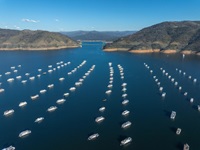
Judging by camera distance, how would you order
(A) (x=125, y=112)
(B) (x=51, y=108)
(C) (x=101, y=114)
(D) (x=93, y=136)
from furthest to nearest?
(B) (x=51, y=108), (C) (x=101, y=114), (A) (x=125, y=112), (D) (x=93, y=136)

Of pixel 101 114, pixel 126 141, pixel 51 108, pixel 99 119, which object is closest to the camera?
pixel 126 141

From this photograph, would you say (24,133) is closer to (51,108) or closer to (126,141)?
(51,108)

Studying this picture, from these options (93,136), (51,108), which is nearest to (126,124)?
(93,136)

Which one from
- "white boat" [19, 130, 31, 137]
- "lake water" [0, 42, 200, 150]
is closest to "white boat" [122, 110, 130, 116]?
"lake water" [0, 42, 200, 150]

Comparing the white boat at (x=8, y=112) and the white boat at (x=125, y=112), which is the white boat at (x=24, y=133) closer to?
the white boat at (x=8, y=112)

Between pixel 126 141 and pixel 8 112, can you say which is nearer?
pixel 126 141

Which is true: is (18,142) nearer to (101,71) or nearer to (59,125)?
(59,125)

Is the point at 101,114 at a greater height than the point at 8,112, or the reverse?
the point at 101,114

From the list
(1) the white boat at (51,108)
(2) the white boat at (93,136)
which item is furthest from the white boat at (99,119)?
(1) the white boat at (51,108)

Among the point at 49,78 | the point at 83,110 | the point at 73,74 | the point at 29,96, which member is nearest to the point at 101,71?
the point at 73,74

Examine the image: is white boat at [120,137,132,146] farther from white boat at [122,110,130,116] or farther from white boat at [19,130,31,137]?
white boat at [19,130,31,137]

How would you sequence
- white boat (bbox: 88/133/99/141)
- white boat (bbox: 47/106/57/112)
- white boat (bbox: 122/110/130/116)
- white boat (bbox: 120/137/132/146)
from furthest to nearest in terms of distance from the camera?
1. white boat (bbox: 47/106/57/112)
2. white boat (bbox: 122/110/130/116)
3. white boat (bbox: 88/133/99/141)
4. white boat (bbox: 120/137/132/146)
